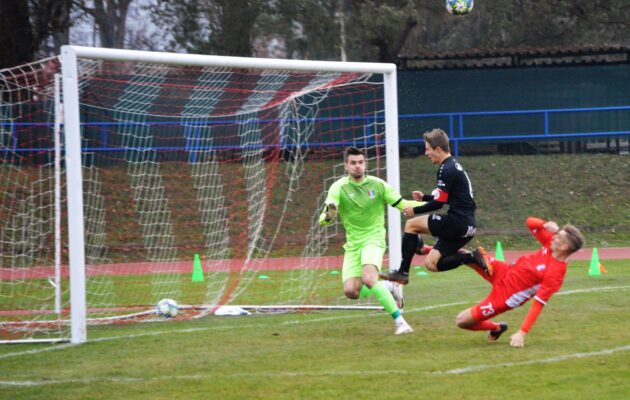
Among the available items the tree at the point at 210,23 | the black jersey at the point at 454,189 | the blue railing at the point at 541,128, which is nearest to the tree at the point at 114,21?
the tree at the point at 210,23

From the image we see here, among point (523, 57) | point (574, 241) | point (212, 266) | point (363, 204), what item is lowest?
point (212, 266)

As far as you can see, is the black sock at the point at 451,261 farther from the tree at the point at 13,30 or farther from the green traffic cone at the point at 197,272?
→ the tree at the point at 13,30

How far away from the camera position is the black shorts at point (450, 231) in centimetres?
1009

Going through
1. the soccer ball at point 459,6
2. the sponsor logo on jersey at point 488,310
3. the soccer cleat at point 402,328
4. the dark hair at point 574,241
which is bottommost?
the soccer cleat at point 402,328

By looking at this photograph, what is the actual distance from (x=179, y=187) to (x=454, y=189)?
9192 mm

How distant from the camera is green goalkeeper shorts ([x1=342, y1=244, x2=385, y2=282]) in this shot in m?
10.1

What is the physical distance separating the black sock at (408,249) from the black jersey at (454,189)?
56cm

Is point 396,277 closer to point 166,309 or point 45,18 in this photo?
point 166,309

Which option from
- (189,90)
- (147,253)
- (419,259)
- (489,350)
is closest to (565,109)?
(419,259)

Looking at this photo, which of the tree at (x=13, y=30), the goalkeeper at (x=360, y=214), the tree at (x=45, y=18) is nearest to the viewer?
the goalkeeper at (x=360, y=214)

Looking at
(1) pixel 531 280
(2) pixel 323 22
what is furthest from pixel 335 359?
(2) pixel 323 22

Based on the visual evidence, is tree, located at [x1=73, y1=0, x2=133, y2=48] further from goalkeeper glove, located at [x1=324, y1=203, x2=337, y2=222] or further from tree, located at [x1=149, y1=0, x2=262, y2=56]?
goalkeeper glove, located at [x1=324, y1=203, x2=337, y2=222]

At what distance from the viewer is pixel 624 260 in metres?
18.0

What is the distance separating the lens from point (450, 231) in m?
10.1
